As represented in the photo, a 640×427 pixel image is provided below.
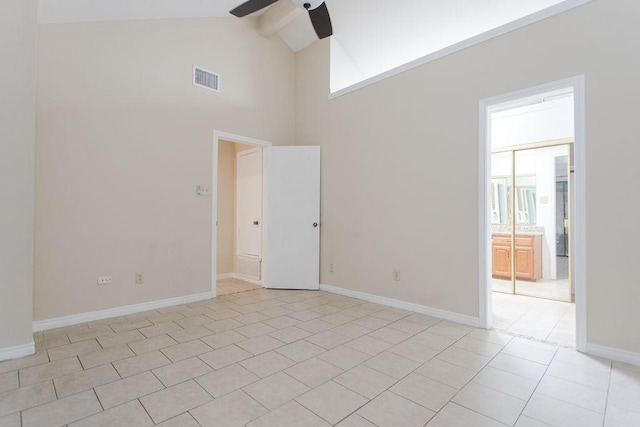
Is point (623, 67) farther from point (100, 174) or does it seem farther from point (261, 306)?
point (100, 174)

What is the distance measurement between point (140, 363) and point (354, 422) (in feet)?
5.23

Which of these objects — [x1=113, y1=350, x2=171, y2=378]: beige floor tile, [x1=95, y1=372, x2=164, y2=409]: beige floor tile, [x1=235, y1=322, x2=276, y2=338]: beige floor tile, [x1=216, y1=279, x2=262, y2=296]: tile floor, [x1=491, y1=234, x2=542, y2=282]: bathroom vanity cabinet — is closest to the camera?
[x1=95, y1=372, x2=164, y2=409]: beige floor tile

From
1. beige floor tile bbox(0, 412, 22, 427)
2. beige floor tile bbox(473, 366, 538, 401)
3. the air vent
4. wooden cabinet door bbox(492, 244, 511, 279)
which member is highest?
the air vent

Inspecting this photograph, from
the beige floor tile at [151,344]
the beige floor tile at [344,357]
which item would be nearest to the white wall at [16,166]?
the beige floor tile at [151,344]

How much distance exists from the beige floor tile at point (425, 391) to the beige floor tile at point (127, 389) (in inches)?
58.7

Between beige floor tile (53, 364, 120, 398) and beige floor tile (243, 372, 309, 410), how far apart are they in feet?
3.03

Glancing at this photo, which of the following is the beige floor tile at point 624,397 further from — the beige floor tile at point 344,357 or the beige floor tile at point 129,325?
the beige floor tile at point 129,325

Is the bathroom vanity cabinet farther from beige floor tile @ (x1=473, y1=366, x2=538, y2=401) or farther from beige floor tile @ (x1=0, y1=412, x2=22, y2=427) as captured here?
beige floor tile @ (x1=0, y1=412, x2=22, y2=427)

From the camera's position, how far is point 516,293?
440 centimetres

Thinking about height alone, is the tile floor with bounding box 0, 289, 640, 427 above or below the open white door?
below

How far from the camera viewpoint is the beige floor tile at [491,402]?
1667 millimetres

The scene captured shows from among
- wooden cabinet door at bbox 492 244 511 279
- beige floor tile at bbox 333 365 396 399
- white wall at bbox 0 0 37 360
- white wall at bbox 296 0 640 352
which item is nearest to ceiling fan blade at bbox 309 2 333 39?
white wall at bbox 296 0 640 352

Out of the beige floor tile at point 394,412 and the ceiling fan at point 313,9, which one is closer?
the beige floor tile at point 394,412

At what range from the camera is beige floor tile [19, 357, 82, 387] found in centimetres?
199
